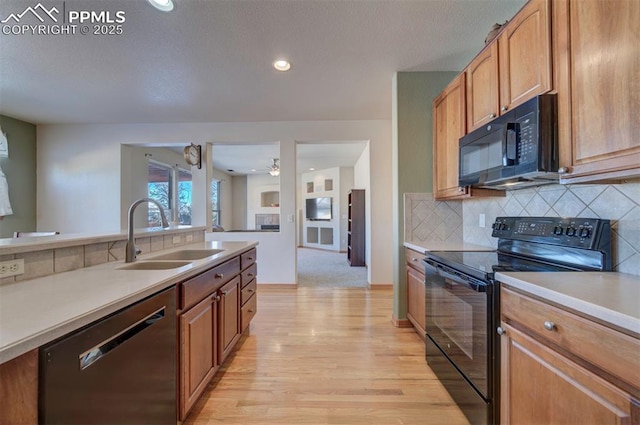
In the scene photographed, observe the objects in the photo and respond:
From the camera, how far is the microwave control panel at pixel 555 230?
1284 millimetres

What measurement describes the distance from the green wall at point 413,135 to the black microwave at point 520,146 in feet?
2.59

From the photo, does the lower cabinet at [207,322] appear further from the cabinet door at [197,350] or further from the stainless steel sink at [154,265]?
the stainless steel sink at [154,265]

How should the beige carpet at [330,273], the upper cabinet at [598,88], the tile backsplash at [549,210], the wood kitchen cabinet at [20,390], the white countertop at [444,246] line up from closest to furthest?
the wood kitchen cabinet at [20,390] → the upper cabinet at [598,88] → the tile backsplash at [549,210] → the white countertop at [444,246] → the beige carpet at [330,273]

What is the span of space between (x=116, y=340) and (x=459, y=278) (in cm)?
167

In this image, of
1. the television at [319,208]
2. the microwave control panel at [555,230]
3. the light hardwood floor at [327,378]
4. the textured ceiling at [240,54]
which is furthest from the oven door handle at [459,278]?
the television at [319,208]

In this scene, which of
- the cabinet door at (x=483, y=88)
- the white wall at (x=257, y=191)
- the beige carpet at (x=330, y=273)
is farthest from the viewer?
the white wall at (x=257, y=191)

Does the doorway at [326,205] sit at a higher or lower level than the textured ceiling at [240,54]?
lower

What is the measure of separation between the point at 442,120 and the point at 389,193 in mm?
1650

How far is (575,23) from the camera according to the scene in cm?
116

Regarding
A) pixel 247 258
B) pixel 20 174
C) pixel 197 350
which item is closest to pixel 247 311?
pixel 247 258

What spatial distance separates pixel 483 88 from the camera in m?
1.84

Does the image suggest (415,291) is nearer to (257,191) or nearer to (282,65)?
(282,65)

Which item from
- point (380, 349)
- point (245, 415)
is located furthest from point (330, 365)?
point (245, 415)

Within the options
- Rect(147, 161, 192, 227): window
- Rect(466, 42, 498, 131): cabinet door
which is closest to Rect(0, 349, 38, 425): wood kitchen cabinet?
Rect(466, 42, 498, 131): cabinet door
